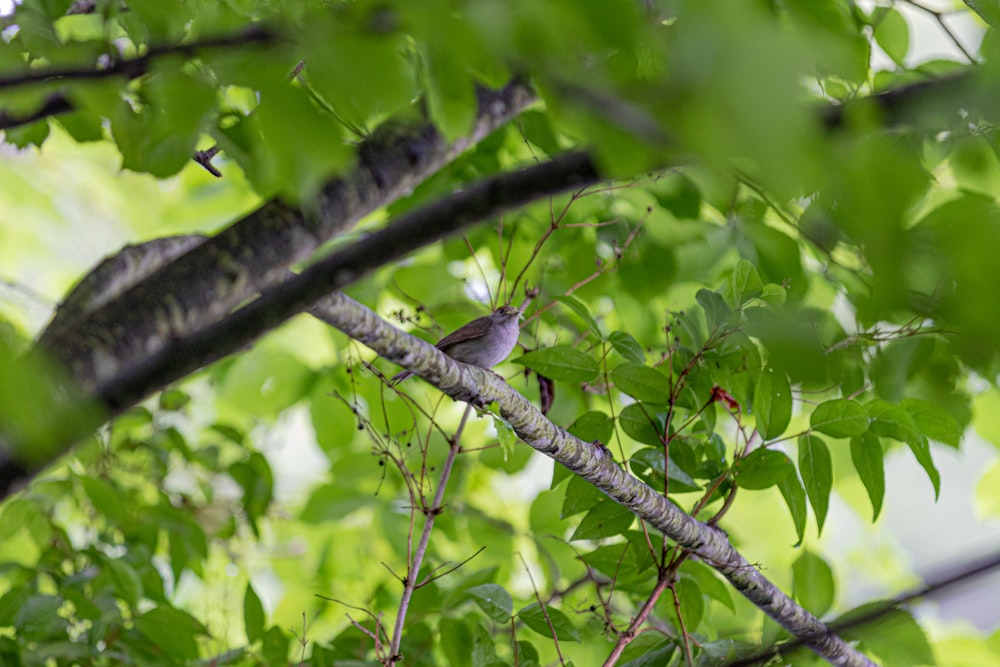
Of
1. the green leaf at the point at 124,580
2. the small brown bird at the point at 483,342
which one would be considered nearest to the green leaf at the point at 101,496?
the green leaf at the point at 124,580

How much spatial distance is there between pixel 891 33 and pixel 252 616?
2261 mm

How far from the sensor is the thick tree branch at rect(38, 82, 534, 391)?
82 cm

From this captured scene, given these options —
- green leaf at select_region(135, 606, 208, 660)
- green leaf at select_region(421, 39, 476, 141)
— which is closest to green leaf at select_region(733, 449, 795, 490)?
green leaf at select_region(421, 39, 476, 141)

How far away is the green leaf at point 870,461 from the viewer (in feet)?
5.41

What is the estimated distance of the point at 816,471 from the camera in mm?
1649

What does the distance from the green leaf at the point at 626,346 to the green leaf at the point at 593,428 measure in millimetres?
148

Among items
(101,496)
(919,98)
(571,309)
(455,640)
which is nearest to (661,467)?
(571,309)

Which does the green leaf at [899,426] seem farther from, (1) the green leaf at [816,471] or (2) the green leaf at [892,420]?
(1) the green leaf at [816,471]

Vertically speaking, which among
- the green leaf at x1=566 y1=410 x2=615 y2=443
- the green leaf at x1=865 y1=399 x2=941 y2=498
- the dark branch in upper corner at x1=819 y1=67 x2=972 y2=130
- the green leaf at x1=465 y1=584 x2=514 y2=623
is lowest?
the green leaf at x1=465 y1=584 x2=514 y2=623

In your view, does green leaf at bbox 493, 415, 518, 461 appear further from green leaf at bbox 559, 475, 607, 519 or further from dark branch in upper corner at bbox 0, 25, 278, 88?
dark branch in upper corner at bbox 0, 25, 278, 88

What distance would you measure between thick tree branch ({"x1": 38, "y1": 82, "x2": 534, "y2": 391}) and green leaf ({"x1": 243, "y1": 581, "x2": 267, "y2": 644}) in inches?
53.2

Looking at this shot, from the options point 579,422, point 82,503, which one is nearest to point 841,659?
point 579,422

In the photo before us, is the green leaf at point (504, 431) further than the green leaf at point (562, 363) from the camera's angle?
No

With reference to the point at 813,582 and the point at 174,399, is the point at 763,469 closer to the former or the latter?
the point at 813,582
